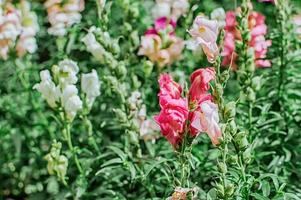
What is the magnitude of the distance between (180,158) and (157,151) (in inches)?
38.4

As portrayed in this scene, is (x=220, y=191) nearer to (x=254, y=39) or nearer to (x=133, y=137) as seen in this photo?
(x=133, y=137)

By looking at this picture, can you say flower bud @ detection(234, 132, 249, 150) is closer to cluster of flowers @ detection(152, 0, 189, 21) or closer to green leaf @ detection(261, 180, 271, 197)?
green leaf @ detection(261, 180, 271, 197)

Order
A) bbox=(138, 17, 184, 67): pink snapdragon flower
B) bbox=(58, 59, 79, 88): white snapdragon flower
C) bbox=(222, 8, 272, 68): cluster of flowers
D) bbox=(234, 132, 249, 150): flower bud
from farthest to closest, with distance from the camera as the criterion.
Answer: bbox=(138, 17, 184, 67): pink snapdragon flower → bbox=(222, 8, 272, 68): cluster of flowers → bbox=(58, 59, 79, 88): white snapdragon flower → bbox=(234, 132, 249, 150): flower bud

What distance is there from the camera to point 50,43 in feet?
15.3

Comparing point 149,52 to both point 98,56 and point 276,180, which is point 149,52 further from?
point 276,180

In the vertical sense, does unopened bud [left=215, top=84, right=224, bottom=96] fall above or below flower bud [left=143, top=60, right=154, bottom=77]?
above

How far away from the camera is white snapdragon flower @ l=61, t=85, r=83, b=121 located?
323 cm

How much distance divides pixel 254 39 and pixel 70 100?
990 mm

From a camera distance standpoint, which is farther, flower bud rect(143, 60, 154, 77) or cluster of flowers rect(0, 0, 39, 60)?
cluster of flowers rect(0, 0, 39, 60)

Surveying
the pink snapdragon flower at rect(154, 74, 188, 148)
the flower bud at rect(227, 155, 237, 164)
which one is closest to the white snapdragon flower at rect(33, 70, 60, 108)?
the pink snapdragon flower at rect(154, 74, 188, 148)

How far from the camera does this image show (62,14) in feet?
13.4

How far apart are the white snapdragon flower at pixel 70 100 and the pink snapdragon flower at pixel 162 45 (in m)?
0.67

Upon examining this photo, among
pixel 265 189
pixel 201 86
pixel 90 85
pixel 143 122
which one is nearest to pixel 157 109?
pixel 143 122

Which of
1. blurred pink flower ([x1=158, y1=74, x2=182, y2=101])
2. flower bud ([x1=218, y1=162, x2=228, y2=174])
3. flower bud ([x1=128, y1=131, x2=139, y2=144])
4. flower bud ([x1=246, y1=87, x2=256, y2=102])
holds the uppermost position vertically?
blurred pink flower ([x1=158, y1=74, x2=182, y2=101])
